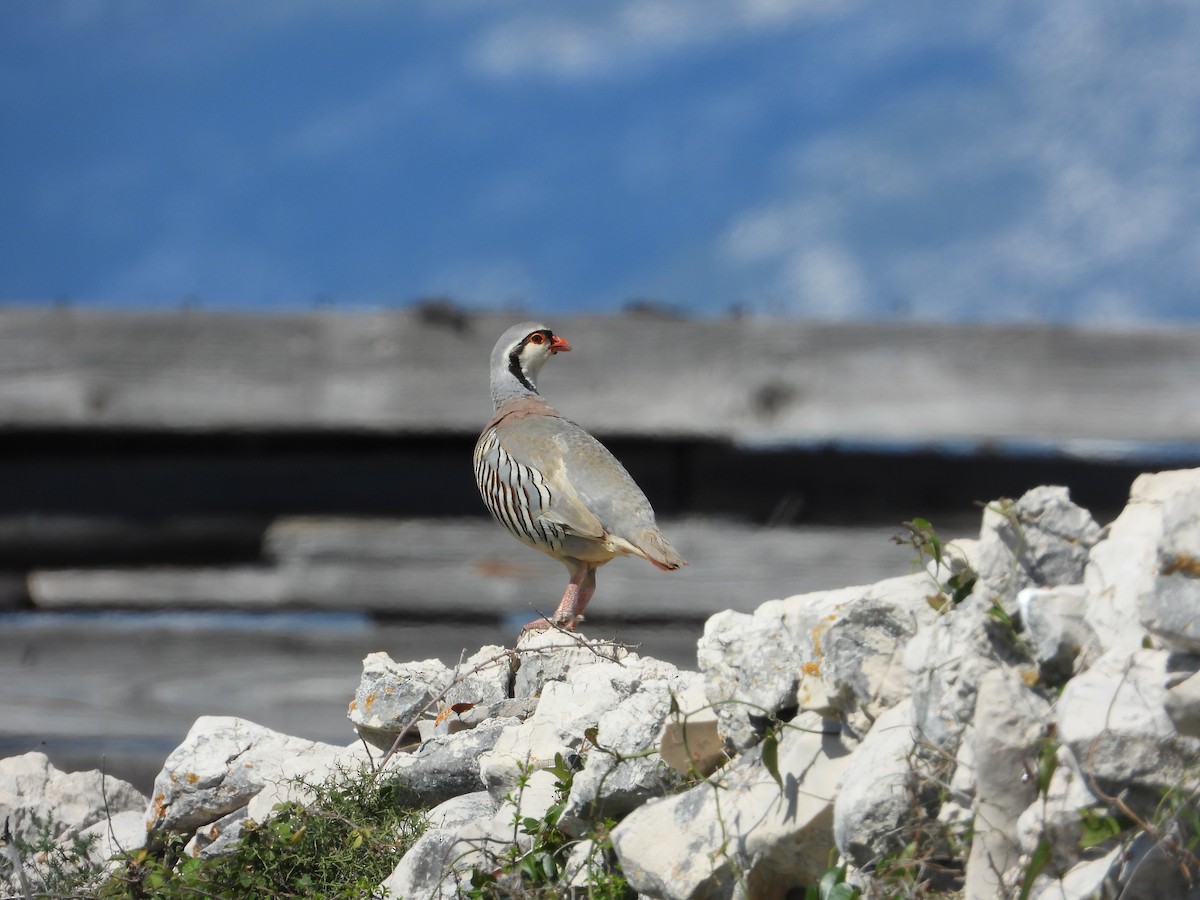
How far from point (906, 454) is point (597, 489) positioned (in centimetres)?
170

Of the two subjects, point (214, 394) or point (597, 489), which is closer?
point (597, 489)

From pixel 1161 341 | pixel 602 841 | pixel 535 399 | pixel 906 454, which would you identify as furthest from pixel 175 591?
pixel 1161 341

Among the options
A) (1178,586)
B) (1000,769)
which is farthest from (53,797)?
(1178,586)

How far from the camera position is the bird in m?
4.70

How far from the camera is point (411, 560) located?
5.95m

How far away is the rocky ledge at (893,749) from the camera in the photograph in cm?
205

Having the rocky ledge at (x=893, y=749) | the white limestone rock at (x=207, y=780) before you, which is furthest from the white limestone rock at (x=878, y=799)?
the white limestone rock at (x=207, y=780)

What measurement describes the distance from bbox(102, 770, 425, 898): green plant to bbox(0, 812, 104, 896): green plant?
0.23 metres

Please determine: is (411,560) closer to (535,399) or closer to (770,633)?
(535,399)

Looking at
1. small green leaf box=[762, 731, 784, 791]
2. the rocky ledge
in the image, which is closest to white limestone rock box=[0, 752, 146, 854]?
the rocky ledge

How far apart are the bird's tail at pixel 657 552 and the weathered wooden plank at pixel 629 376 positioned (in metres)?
1.12

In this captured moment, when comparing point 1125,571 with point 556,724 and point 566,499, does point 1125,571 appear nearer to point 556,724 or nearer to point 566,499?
point 556,724

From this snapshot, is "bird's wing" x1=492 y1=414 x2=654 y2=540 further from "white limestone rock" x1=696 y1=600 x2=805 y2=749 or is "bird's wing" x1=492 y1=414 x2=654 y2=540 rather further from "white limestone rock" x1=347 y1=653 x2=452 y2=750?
"white limestone rock" x1=696 y1=600 x2=805 y2=749

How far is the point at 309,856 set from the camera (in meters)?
3.25
